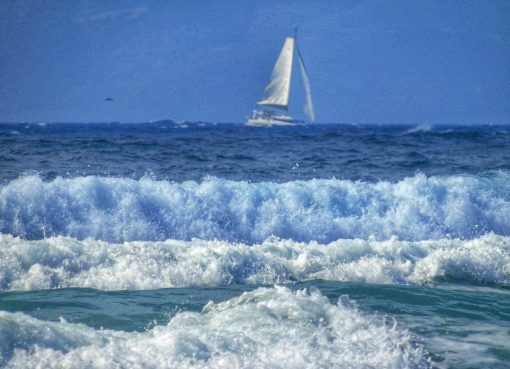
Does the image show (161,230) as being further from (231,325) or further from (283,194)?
(231,325)

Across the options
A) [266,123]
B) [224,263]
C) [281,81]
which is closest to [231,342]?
[224,263]

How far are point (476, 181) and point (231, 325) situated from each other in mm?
12493

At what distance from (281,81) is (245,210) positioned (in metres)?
53.8

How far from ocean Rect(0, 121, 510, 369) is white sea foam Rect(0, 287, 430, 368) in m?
0.02

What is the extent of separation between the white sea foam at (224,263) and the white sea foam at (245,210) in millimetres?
2834

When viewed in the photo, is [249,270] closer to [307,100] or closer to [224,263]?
[224,263]

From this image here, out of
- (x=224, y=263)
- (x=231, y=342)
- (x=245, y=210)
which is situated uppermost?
(x=245, y=210)

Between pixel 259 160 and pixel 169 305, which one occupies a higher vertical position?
pixel 259 160

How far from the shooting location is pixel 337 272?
8.84 m

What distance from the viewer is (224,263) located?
8711 mm

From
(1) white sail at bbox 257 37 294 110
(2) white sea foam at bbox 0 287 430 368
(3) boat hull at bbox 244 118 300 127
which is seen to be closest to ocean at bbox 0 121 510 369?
(2) white sea foam at bbox 0 287 430 368

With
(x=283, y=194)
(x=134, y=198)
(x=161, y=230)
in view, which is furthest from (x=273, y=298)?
(x=283, y=194)

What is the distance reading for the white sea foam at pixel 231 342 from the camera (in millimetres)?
4855

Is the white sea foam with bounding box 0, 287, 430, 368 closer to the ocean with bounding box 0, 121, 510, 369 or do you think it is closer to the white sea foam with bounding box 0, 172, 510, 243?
the ocean with bounding box 0, 121, 510, 369
